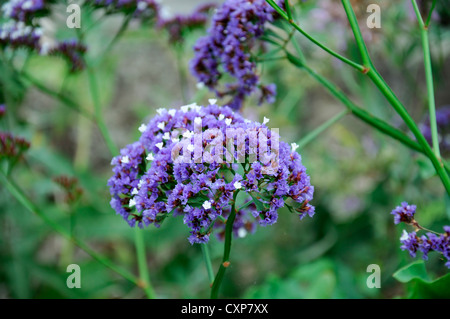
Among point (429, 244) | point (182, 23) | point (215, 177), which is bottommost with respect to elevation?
point (429, 244)

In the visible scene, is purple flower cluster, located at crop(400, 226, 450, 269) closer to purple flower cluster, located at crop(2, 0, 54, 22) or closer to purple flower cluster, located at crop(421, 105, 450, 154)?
purple flower cluster, located at crop(421, 105, 450, 154)

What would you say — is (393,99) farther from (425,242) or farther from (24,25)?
(24,25)

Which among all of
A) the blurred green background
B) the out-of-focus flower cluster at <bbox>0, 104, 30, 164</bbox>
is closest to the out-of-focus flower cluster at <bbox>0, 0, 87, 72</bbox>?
the blurred green background

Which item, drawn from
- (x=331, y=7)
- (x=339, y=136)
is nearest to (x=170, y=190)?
(x=331, y=7)

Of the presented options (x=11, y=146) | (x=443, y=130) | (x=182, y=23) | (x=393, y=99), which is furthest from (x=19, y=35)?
(x=443, y=130)

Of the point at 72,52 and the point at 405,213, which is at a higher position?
the point at 72,52
